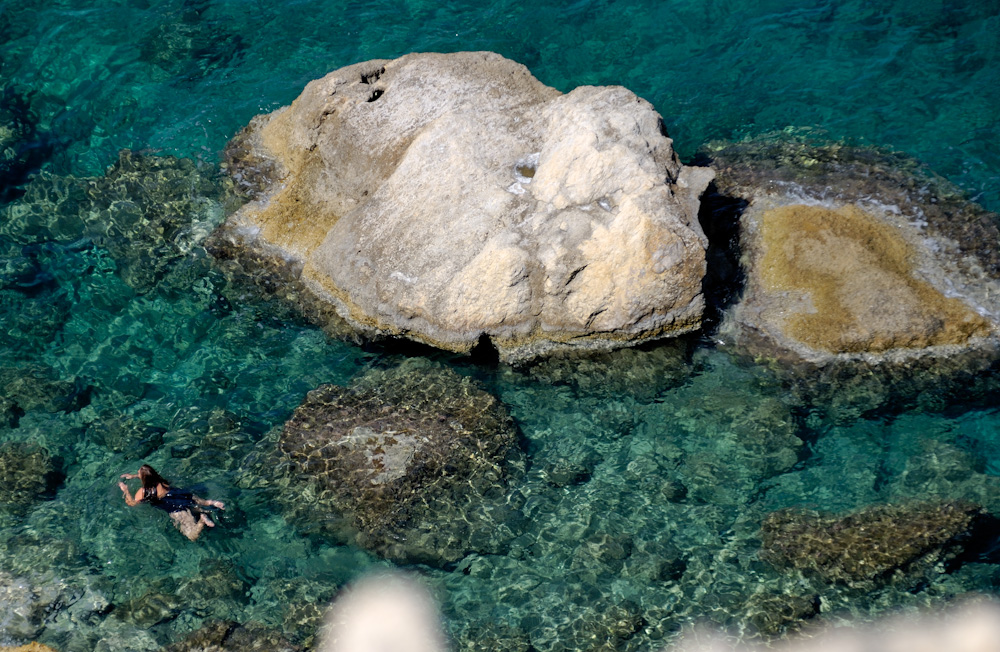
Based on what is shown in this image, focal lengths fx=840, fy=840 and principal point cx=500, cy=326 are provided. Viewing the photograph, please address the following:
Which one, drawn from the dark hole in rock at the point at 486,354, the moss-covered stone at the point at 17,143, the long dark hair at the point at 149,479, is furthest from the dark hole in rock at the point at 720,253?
the moss-covered stone at the point at 17,143

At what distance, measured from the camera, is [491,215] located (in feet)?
29.2

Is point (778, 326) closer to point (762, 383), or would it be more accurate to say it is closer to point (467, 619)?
point (762, 383)

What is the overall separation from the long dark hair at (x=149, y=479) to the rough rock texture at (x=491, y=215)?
2.51 m

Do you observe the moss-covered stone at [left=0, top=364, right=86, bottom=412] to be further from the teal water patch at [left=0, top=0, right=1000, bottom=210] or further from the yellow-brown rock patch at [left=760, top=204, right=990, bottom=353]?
the yellow-brown rock patch at [left=760, top=204, right=990, bottom=353]

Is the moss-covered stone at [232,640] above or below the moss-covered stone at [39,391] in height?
below

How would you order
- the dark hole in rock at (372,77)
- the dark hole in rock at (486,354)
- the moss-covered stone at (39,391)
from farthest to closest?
the dark hole in rock at (372,77), the moss-covered stone at (39,391), the dark hole in rock at (486,354)

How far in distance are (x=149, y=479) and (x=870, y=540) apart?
6.63 metres

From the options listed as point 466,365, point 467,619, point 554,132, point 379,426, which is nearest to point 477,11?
point 554,132

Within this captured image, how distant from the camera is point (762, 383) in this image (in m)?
8.62

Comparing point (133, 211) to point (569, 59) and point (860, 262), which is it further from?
point (860, 262)

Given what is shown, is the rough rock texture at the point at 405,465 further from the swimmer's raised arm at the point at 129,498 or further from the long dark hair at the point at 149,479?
the swimmer's raised arm at the point at 129,498

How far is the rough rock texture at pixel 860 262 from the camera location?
860cm

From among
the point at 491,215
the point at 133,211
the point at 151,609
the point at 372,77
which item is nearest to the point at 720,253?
the point at 491,215

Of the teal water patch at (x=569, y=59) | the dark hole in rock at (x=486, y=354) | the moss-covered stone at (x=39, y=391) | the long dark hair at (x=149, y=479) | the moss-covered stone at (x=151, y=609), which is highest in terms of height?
the teal water patch at (x=569, y=59)
